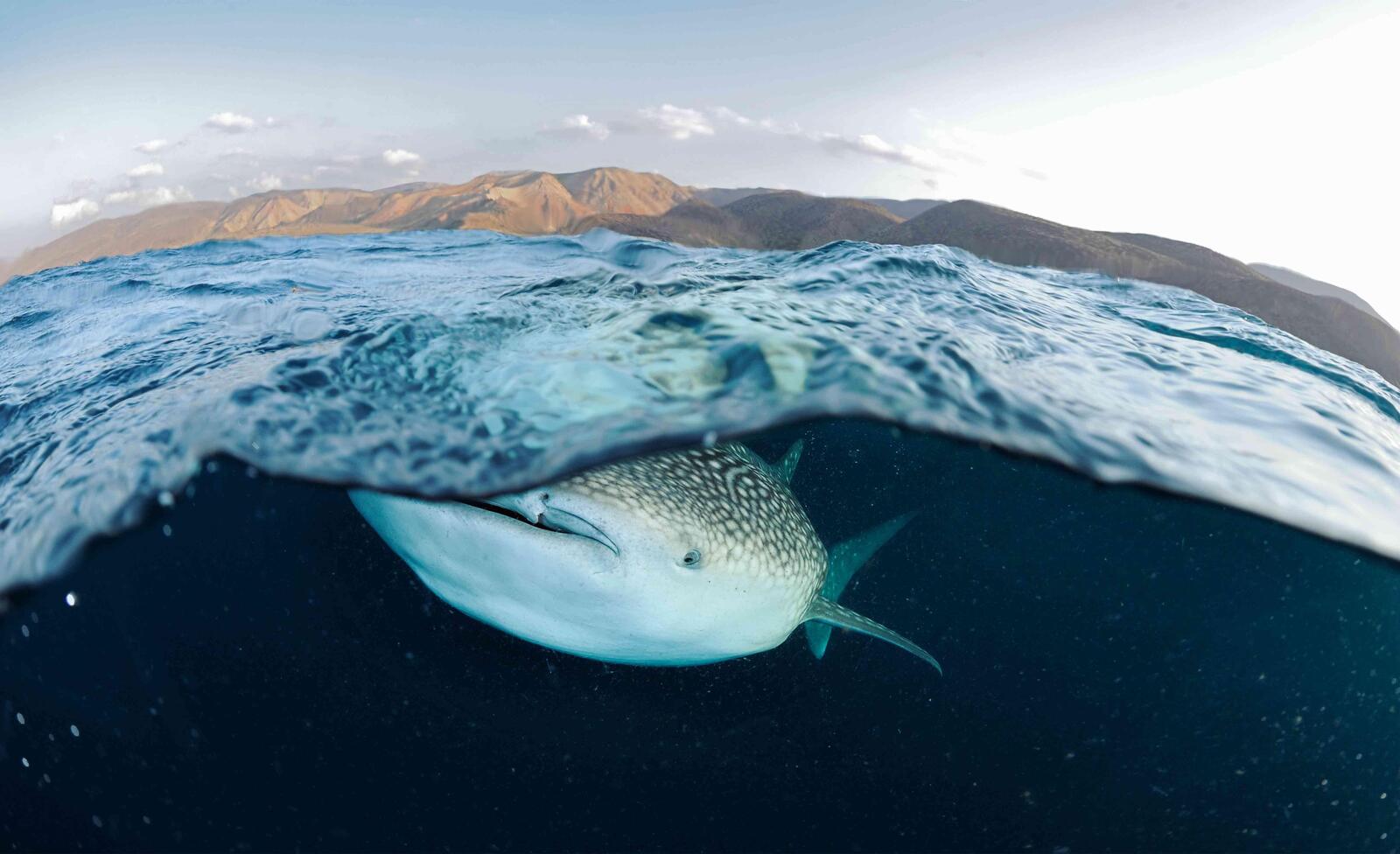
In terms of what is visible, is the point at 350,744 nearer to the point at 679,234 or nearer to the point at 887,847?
the point at 887,847

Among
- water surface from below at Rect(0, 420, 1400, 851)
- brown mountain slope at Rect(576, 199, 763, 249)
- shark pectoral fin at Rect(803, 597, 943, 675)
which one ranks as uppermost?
brown mountain slope at Rect(576, 199, 763, 249)

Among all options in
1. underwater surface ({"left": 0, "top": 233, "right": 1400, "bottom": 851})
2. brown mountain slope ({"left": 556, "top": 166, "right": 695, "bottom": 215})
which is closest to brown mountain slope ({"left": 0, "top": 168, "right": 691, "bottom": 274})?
brown mountain slope ({"left": 556, "top": 166, "right": 695, "bottom": 215})

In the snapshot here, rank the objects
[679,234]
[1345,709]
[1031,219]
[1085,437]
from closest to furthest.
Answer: [1085,437] < [1345,709] < [679,234] < [1031,219]

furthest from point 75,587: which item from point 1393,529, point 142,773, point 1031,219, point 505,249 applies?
point 1031,219

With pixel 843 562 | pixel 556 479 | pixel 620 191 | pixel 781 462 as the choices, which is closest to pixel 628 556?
pixel 556 479

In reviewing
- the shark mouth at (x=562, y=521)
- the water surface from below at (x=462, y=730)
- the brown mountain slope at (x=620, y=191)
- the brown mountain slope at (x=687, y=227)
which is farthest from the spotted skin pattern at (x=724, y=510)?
the brown mountain slope at (x=620, y=191)

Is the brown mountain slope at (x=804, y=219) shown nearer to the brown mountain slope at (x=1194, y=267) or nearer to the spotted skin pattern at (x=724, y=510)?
the brown mountain slope at (x=1194, y=267)

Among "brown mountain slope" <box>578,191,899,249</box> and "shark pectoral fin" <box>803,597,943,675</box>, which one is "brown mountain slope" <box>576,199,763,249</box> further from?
"shark pectoral fin" <box>803,597,943,675</box>
